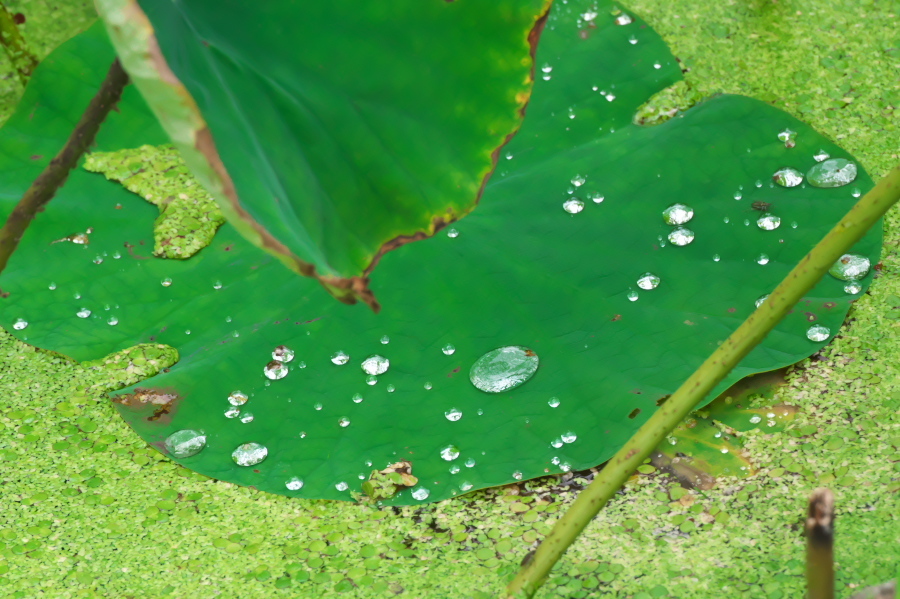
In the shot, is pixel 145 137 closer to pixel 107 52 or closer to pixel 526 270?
pixel 107 52

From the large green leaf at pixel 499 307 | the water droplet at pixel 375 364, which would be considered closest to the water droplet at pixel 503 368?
the large green leaf at pixel 499 307

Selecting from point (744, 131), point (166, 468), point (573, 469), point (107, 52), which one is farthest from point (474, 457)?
point (107, 52)

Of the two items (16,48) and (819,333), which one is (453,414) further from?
(16,48)

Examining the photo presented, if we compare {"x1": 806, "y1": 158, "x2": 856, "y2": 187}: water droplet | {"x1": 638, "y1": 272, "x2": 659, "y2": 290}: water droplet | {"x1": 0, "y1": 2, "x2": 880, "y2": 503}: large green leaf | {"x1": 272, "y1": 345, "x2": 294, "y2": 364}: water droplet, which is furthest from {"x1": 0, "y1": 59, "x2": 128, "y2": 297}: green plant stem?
{"x1": 806, "y1": 158, "x2": 856, "y2": 187}: water droplet

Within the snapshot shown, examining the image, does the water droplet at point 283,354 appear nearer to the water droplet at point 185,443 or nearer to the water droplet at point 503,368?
the water droplet at point 185,443

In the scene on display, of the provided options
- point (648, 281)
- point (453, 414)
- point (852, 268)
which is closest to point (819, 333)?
point (852, 268)

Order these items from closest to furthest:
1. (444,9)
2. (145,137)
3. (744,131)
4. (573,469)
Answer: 1. (444,9)
2. (573,469)
3. (744,131)
4. (145,137)
